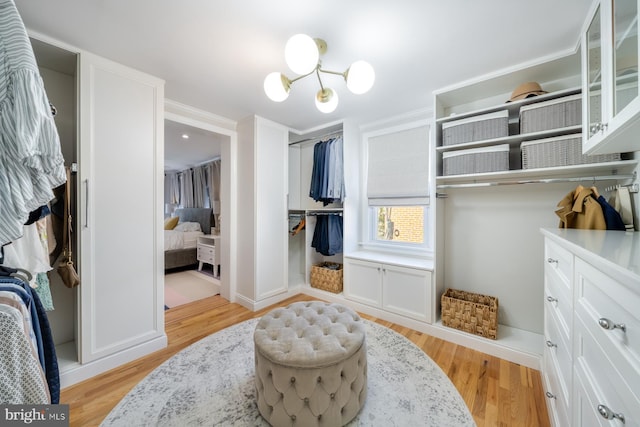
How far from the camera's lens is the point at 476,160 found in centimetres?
197

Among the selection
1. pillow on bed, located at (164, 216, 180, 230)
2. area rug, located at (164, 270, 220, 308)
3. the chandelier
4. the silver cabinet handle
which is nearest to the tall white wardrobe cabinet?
the silver cabinet handle

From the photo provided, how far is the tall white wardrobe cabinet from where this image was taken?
1.66 meters

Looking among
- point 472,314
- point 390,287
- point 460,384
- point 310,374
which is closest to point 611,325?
point 310,374

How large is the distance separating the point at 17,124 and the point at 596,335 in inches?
73.4

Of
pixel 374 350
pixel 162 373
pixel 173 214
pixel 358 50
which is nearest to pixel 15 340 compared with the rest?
pixel 162 373

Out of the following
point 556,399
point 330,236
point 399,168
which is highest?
point 399,168

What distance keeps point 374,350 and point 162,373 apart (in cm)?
159

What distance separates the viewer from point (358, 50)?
1614mm

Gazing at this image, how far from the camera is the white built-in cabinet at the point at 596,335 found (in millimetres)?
535

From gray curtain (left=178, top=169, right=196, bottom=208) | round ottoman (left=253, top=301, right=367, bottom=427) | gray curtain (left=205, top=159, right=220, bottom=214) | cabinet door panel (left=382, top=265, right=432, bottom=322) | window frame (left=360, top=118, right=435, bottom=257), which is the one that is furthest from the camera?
gray curtain (left=178, top=169, right=196, bottom=208)

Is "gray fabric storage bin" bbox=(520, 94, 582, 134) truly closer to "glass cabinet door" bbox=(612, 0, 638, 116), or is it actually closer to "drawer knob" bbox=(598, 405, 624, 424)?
"glass cabinet door" bbox=(612, 0, 638, 116)

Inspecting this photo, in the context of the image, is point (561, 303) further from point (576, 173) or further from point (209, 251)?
point (209, 251)

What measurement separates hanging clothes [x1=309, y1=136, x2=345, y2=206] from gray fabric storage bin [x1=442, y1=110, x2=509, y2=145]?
3.80ft

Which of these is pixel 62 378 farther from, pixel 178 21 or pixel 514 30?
pixel 514 30
